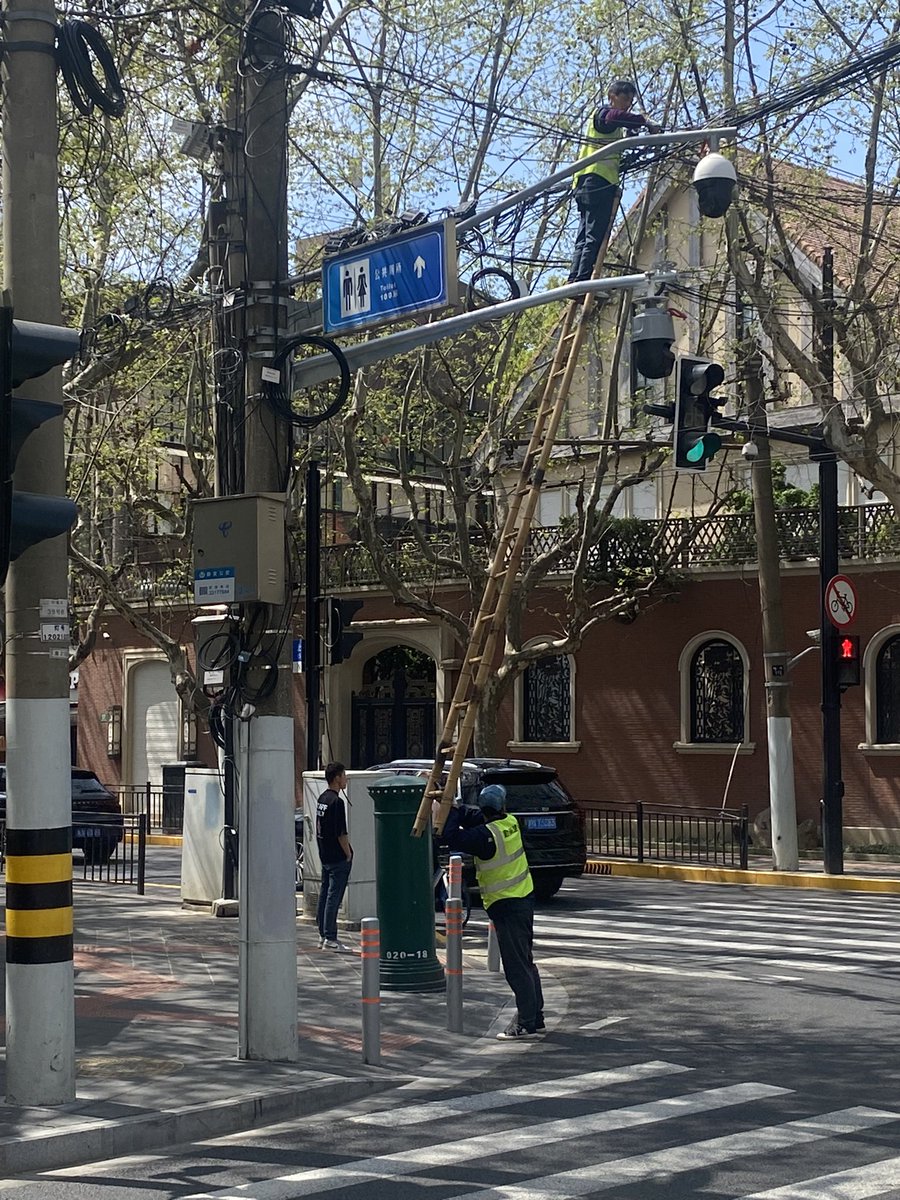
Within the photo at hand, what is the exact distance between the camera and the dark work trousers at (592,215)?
12.5 metres

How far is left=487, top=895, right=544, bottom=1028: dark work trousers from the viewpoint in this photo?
11.1 metres

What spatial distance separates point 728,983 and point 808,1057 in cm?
Result: 326

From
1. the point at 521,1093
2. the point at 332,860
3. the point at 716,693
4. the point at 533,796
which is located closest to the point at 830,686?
the point at 533,796

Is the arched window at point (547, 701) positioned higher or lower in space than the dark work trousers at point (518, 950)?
higher

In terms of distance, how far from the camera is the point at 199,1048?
10.2m

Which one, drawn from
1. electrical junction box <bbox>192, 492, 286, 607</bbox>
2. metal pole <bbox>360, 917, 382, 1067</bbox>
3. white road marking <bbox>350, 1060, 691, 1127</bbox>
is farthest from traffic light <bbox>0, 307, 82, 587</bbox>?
white road marking <bbox>350, 1060, 691, 1127</bbox>

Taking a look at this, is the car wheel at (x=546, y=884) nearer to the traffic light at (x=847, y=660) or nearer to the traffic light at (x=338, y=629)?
the traffic light at (x=338, y=629)

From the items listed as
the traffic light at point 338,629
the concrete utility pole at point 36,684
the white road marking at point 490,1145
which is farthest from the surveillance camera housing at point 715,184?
the traffic light at point 338,629

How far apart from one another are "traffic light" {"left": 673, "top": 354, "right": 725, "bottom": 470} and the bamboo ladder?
0.91m

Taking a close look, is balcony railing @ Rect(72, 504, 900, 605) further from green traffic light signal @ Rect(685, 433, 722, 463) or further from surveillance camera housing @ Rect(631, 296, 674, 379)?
surveillance camera housing @ Rect(631, 296, 674, 379)

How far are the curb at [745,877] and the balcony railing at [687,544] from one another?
697 cm

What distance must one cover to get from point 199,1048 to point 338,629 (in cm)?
A: 1101

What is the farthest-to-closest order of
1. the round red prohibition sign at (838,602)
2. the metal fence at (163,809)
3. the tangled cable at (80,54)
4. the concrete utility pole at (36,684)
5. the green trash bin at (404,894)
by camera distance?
the metal fence at (163,809), the round red prohibition sign at (838,602), the green trash bin at (404,894), the tangled cable at (80,54), the concrete utility pole at (36,684)

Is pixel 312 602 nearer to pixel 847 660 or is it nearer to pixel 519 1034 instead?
pixel 847 660
